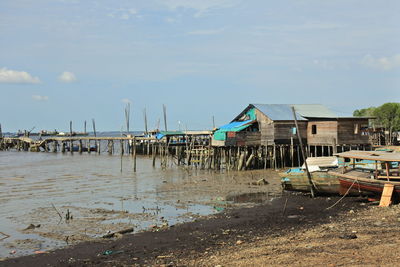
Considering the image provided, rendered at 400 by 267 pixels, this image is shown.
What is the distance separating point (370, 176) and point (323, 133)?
14.9 meters

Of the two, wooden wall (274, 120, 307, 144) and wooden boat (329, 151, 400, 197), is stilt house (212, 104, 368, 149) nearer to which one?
wooden wall (274, 120, 307, 144)

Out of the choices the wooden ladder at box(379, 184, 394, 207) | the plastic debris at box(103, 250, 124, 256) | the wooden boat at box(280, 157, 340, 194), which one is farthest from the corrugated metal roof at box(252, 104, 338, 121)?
the plastic debris at box(103, 250, 124, 256)

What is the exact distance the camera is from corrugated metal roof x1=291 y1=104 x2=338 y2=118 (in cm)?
3291

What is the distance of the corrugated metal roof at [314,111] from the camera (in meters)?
32.9

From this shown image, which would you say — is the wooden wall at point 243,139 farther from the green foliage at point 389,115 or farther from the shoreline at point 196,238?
the green foliage at point 389,115

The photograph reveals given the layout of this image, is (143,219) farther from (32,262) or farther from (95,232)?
(32,262)

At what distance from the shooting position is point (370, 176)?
54.4ft

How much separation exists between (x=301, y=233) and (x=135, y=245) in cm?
430

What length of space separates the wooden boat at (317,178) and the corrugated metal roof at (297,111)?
12389 mm

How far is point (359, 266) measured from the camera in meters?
8.29

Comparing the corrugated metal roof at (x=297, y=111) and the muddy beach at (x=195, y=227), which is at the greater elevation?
the corrugated metal roof at (x=297, y=111)

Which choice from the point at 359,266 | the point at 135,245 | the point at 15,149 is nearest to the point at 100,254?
the point at 135,245

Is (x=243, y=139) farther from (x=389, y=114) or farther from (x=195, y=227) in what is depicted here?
(x=389, y=114)

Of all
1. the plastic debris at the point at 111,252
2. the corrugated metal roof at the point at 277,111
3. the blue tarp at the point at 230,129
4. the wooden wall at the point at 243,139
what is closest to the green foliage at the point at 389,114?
the corrugated metal roof at the point at 277,111
